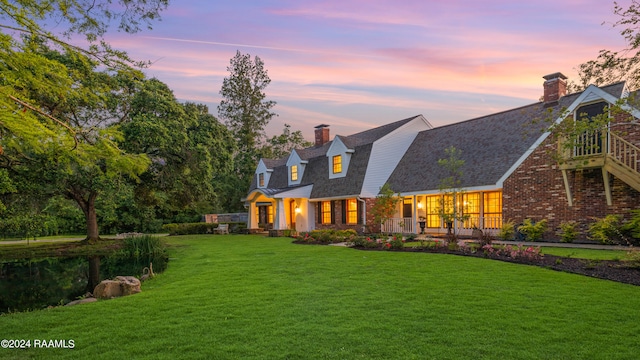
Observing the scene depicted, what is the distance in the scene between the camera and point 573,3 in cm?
1005

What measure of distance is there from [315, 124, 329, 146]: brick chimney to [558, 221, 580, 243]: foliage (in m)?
18.8

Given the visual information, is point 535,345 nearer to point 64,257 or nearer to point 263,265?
point 263,265

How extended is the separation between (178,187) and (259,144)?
77.7 ft

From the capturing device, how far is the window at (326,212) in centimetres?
2309

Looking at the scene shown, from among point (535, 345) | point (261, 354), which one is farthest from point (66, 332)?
point (535, 345)

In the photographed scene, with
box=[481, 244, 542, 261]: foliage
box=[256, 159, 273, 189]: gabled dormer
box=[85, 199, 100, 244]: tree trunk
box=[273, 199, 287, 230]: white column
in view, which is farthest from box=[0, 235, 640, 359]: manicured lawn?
box=[256, 159, 273, 189]: gabled dormer

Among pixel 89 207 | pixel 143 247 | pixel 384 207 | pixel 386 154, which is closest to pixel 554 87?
pixel 386 154

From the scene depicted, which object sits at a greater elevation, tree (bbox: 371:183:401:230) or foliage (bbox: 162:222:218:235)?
tree (bbox: 371:183:401:230)

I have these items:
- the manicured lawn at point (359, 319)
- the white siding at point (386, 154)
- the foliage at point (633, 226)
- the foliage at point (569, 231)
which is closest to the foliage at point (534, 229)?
the foliage at point (569, 231)

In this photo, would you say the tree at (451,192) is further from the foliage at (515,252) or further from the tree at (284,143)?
the tree at (284,143)

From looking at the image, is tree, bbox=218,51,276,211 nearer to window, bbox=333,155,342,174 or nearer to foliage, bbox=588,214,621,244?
window, bbox=333,155,342,174

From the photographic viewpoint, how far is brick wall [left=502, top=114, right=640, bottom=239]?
40.7ft

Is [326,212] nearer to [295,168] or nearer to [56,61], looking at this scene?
[295,168]

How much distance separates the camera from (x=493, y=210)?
16812 mm
